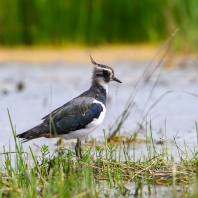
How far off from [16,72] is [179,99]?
3.92m

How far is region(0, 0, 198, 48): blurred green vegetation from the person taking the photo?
15.0 m

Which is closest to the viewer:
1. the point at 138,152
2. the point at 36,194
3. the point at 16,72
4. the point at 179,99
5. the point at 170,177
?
the point at 36,194

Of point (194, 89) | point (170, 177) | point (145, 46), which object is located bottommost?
point (170, 177)

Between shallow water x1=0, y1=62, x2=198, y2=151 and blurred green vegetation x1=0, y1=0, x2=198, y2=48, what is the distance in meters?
1.05

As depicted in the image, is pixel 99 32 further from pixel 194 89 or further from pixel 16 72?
pixel 194 89

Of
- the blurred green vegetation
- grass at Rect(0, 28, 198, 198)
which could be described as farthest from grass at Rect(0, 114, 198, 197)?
the blurred green vegetation

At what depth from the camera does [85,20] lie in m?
15.1

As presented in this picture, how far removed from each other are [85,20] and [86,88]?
3475 mm

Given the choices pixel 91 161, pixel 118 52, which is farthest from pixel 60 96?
pixel 91 161

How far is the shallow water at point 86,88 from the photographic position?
8.97 m

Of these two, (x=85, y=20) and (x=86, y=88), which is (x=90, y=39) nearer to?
(x=85, y=20)

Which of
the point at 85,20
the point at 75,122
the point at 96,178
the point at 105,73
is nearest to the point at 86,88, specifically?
the point at 85,20

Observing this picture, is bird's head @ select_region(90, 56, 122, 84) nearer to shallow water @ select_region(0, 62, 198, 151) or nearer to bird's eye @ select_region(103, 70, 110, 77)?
bird's eye @ select_region(103, 70, 110, 77)

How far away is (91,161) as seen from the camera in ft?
20.3
